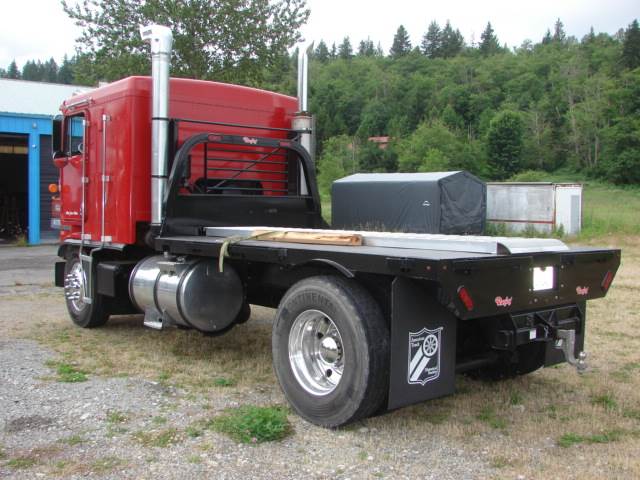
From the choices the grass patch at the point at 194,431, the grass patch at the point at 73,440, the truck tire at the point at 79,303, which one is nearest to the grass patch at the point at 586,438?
the grass patch at the point at 194,431

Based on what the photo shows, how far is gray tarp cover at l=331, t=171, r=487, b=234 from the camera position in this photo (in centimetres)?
2389

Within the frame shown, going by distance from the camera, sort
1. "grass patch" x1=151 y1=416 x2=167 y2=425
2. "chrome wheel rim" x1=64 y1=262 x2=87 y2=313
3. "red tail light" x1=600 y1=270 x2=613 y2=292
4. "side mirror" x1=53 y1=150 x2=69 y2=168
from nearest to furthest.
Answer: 1. "grass patch" x1=151 y1=416 x2=167 y2=425
2. "red tail light" x1=600 y1=270 x2=613 y2=292
3. "chrome wheel rim" x1=64 y1=262 x2=87 y2=313
4. "side mirror" x1=53 y1=150 x2=69 y2=168

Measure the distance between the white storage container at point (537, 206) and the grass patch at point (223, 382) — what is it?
2098 centimetres

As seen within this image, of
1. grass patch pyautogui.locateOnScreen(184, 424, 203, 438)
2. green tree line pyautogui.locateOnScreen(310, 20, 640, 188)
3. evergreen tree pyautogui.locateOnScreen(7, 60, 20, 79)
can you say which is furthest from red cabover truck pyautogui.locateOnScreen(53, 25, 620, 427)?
evergreen tree pyautogui.locateOnScreen(7, 60, 20, 79)

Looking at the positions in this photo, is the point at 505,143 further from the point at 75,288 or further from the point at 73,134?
the point at 75,288

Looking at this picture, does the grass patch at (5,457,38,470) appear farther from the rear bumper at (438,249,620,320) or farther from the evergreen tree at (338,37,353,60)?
the evergreen tree at (338,37,353,60)

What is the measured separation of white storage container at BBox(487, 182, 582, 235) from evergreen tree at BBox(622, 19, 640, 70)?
83.7m

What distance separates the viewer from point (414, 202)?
2423cm

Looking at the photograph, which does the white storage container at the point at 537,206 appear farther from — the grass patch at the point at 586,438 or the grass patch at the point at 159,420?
the grass patch at the point at 159,420

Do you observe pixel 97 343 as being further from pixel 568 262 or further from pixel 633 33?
pixel 633 33

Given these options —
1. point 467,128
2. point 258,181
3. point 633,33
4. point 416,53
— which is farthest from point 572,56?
point 258,181

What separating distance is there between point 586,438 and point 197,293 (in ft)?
10.4

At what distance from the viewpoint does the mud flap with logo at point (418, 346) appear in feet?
13.0

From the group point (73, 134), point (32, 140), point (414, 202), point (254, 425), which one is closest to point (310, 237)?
point (254, 425)
